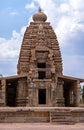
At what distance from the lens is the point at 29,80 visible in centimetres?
3388

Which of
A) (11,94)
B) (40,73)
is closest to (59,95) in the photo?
(40,73)

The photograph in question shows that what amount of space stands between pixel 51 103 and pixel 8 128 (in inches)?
564

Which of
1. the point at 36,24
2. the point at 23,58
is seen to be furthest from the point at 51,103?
the point at 36,24

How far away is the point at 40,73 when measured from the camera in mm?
36625

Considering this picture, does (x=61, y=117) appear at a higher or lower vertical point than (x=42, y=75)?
lower

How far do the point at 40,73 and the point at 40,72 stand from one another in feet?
2.08

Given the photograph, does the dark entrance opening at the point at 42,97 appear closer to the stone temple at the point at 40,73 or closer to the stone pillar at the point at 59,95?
the stone temple at the point at 40,73

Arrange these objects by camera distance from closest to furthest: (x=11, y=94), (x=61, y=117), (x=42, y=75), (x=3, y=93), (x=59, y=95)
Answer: (x=61, y=117)
(x=3, y=93)
(x=59, y=95)
(x=42, y=75)
(x=11, y=94)

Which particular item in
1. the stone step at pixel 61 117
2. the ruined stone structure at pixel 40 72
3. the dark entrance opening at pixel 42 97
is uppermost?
the ruined stone structure at pixel 40 72

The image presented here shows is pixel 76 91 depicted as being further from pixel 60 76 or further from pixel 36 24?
pixel 36 24

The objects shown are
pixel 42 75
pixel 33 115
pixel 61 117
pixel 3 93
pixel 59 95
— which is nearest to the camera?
pixel 61 117

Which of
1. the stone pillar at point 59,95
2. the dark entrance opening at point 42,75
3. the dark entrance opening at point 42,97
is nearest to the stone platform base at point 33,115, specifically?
the stone pillar at point 59,95

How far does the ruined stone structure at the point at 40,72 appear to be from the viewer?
3350 centimetres

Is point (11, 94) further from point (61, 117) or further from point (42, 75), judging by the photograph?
point (61, 117)
